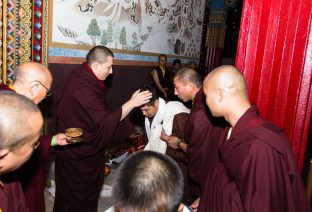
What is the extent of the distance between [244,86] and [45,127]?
11.0ft

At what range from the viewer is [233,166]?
1723 mm

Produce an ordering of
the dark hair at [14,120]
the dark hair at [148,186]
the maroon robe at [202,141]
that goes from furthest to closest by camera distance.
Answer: the maroon robe at [202,141] < the dark hair at [14,120] < the dark hair at [148,186]

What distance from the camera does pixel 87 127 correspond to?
3146 millimetres

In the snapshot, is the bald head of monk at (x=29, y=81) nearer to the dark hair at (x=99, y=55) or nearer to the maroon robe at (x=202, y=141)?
the dark hair at (x=99, y=55)

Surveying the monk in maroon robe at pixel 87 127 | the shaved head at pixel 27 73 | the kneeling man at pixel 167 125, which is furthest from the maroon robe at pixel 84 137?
the shaved head at pixel 27 73

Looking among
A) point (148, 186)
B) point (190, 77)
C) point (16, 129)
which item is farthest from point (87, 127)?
point (148, 186)

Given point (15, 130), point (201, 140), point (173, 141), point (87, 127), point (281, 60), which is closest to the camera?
point (15, 130)

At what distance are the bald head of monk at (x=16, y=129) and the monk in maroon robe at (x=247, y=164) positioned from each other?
3.66 ft

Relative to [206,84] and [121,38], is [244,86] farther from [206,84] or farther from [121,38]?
[121,38]

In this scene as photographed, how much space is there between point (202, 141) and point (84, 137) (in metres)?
1.29

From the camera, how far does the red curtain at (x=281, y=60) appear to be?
1.91 m

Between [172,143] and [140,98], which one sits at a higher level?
[140,98]

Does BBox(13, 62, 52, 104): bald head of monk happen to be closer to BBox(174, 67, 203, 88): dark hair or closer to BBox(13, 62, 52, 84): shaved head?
BBox(13, 62, 52, 84): shaved head

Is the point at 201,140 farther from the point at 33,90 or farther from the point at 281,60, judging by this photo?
the point at 33,90
